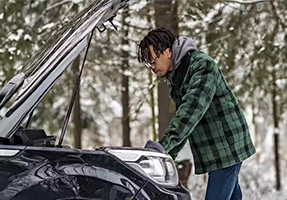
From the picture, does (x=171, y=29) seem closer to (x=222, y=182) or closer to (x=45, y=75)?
(x=222, y=182)

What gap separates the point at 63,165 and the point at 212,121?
4.15 ft

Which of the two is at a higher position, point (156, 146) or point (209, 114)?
point (209, 114)

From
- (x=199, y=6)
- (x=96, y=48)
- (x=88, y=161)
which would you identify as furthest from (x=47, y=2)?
(x=88, y=161)

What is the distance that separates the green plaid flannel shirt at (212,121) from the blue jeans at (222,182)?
7 centimetres

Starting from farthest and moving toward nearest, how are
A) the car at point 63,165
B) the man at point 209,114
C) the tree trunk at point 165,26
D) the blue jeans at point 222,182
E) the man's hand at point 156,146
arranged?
the tree trunk at point 165,26, the blue jeans at point 222,182, the man at point 209,114, the man's hand at point 156,146, the car at point 63,165

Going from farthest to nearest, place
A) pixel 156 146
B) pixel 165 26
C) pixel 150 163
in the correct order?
pixel 165 26 < pixel 156 146 < pixel 150 163

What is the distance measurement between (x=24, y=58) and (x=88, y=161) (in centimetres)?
521

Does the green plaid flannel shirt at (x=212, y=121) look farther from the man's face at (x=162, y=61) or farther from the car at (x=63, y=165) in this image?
the car at (x=63, y=165)

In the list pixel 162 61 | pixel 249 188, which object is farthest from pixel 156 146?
pixel 249 188

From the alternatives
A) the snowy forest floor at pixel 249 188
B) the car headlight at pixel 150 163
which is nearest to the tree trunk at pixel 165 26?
the snowy forest floor at pixel 249 188

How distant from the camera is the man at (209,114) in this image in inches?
143

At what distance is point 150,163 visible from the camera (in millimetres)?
2988

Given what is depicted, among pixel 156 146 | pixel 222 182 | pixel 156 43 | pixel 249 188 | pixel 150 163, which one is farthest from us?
pixel 249 188

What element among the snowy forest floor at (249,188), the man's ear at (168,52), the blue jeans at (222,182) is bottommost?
the snowy forest floor at (249,188)
